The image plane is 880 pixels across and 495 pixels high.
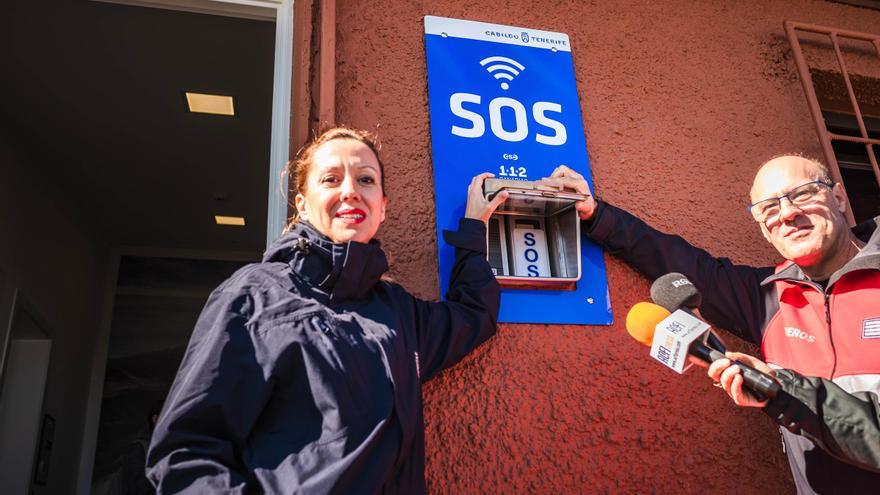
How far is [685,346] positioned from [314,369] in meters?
0.89

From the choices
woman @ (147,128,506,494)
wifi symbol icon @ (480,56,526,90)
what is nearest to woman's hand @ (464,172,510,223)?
woman @ (147,128,506,494)

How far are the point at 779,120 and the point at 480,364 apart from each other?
1966 millimetres

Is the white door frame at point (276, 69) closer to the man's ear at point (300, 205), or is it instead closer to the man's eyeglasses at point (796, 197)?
the man's ear at point (300, 205)

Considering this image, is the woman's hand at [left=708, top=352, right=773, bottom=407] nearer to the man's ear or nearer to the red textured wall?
the red textured wall

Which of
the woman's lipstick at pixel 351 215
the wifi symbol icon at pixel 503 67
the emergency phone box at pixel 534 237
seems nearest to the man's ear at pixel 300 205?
the woman's lipstick at pixel 351 215

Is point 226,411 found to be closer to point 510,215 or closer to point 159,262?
point 510,215

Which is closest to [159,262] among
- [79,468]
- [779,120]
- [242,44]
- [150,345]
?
[150,345]

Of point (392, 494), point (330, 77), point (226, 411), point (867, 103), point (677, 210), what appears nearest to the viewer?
point (226, 411)

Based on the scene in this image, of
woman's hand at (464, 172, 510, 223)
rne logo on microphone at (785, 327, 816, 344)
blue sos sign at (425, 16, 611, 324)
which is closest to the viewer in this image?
rne logo on microphone at (785, 327, 816, 344)

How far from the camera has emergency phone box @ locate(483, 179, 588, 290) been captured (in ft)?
8.30

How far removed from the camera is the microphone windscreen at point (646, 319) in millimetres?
1854

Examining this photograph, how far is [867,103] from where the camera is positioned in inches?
158

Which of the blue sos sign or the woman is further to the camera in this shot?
the blue sos sign

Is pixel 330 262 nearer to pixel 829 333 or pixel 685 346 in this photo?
pixel 685 346
